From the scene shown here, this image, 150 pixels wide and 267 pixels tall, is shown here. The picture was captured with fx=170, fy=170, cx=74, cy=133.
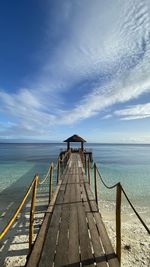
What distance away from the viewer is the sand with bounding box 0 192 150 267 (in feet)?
15.7

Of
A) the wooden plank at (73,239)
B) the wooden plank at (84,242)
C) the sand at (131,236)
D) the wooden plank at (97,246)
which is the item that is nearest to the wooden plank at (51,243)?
the wooden plank at (73,239)

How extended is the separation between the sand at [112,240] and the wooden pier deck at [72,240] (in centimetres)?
161

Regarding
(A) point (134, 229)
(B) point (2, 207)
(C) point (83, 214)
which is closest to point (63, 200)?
(C) point (83, 214)

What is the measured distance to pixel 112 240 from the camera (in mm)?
5773

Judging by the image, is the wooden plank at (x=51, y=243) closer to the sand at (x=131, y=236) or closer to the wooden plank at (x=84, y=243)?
the wooden plank at (x=84, y=243)

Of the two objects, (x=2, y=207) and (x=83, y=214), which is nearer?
A: (x=83, y=214)

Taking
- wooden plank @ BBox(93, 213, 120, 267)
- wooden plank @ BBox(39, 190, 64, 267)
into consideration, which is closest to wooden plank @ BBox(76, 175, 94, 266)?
wooden plank @ BBox(93, 213, 120, 267)

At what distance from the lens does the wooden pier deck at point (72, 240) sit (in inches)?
112

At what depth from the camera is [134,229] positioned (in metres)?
6.93

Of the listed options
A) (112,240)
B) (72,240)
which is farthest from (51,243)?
(112,240)

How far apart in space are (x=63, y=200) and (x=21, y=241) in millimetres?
1979

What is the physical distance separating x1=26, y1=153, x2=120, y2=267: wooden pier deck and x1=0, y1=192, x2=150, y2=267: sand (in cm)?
161

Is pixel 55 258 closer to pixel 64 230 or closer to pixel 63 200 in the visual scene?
pixel 64 230

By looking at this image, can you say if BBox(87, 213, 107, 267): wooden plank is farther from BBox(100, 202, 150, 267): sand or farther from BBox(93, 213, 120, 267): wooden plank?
BBox(100, 202, 150, 267): sand
